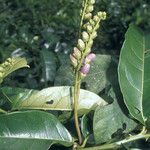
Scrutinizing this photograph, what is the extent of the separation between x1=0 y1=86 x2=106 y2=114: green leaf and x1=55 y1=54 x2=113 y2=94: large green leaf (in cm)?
10

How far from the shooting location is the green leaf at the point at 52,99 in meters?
1.05

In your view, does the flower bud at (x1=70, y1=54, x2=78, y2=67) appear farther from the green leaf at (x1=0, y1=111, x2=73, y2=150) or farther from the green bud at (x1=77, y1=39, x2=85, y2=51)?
the green leaf at (x1=0, y1=111, x2=73, y2=150)

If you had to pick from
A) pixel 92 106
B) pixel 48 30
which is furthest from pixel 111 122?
pixel 48 30

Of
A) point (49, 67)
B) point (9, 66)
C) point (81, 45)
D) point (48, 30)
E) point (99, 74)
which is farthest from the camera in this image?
point (48, 30)

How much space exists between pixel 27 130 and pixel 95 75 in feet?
0.86

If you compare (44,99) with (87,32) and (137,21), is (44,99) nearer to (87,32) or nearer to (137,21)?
(87,32)

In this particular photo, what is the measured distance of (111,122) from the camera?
1070 mm

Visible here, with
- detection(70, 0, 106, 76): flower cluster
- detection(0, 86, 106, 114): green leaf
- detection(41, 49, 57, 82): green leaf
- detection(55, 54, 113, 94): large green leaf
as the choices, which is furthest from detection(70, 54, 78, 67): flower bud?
detection(41, 49, 57, 82): green leaf

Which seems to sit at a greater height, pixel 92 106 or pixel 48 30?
pixel 92 106

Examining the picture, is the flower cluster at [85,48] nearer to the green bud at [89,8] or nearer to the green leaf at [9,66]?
the green bud at [89,8]

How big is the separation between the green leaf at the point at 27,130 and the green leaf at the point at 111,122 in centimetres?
8

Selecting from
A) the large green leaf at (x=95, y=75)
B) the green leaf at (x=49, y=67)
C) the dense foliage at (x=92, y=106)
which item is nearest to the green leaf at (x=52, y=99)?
the dense foliage at (x=92, y=106)

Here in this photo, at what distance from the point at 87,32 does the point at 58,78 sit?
0.96 feet

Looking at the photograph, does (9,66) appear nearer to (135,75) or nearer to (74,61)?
(74,61)
